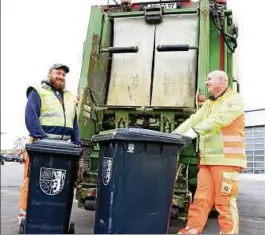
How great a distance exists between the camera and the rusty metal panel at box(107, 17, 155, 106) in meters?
4.54

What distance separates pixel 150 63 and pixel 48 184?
2.22 m

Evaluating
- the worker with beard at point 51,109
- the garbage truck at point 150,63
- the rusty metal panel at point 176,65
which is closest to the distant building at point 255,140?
the garbage truck at point 150,63

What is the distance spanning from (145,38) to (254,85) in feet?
4.78

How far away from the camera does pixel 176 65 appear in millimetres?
4496

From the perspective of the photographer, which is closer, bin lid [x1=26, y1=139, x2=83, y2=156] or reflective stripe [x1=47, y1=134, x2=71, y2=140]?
bin lid [x1=26, y1=139, x2=83, y2=156]

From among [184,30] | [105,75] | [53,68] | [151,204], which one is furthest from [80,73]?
[151,204]

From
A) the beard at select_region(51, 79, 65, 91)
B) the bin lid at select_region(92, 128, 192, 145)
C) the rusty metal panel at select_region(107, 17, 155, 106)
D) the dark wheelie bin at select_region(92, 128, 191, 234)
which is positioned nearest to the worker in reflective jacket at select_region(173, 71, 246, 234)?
the bin lid at select_region(92, 128, 192, 145)

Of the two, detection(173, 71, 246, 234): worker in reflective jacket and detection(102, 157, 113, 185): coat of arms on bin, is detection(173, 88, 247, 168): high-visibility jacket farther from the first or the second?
detection(102, 157, 113, 185): coat of arms on bin

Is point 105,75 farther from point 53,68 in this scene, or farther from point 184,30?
point 53,68

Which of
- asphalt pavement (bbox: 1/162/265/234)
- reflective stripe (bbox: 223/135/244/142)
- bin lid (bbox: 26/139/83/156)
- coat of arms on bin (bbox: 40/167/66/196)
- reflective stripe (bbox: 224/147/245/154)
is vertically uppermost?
reflective stripe (bbox: 223/135/244/142)

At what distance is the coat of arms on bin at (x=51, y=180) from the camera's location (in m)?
2.80

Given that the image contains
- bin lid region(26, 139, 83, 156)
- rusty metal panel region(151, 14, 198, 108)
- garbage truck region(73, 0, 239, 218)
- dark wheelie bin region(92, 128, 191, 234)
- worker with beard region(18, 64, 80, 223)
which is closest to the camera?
dark wheelie bin region(92, 128, 191, 234)

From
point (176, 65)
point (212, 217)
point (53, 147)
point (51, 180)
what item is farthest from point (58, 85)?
point (212, 217)

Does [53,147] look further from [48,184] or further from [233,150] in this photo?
[233,150]
